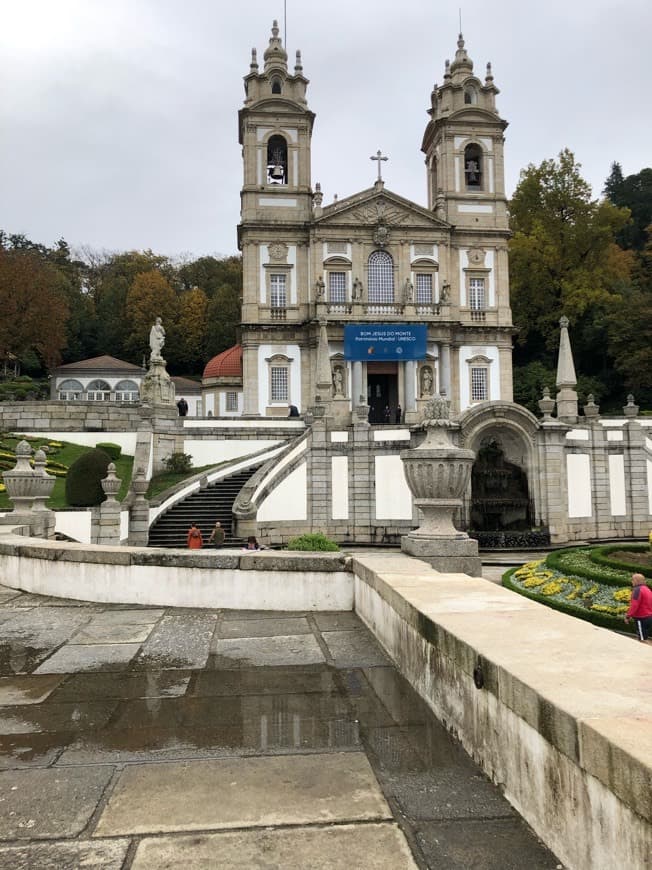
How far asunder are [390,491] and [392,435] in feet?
6.50

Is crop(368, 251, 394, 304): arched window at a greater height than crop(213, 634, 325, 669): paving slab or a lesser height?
greater

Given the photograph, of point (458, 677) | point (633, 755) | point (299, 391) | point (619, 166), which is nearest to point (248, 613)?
point (458, 677)

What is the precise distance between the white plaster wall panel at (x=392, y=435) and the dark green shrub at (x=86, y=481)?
936 cm

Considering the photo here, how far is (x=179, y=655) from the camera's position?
5758mm

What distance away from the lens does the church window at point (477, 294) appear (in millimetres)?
41250

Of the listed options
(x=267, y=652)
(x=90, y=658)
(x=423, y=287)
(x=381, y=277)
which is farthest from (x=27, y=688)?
(x=423, y=287)

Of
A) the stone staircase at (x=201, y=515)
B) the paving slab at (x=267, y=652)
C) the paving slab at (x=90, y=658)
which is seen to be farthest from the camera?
the stone staircase at (x=201, y=515)

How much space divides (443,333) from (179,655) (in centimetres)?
3514

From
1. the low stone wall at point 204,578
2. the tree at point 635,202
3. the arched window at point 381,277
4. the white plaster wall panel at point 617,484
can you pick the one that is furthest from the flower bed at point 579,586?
the tree at point 635,202

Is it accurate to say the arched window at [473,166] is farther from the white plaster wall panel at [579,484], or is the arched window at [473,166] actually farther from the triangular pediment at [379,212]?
the white plaster wall panel at [579,484]

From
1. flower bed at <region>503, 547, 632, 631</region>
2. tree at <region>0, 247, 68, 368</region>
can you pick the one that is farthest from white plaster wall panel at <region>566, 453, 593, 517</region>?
tree at <region>0, 247, 68, 368</region>

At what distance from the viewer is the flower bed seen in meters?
12.1

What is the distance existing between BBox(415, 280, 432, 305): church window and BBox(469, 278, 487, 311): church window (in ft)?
8.38

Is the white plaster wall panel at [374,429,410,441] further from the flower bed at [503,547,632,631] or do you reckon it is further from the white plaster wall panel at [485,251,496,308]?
the white plaster wall panel at [485,251,496,308]
